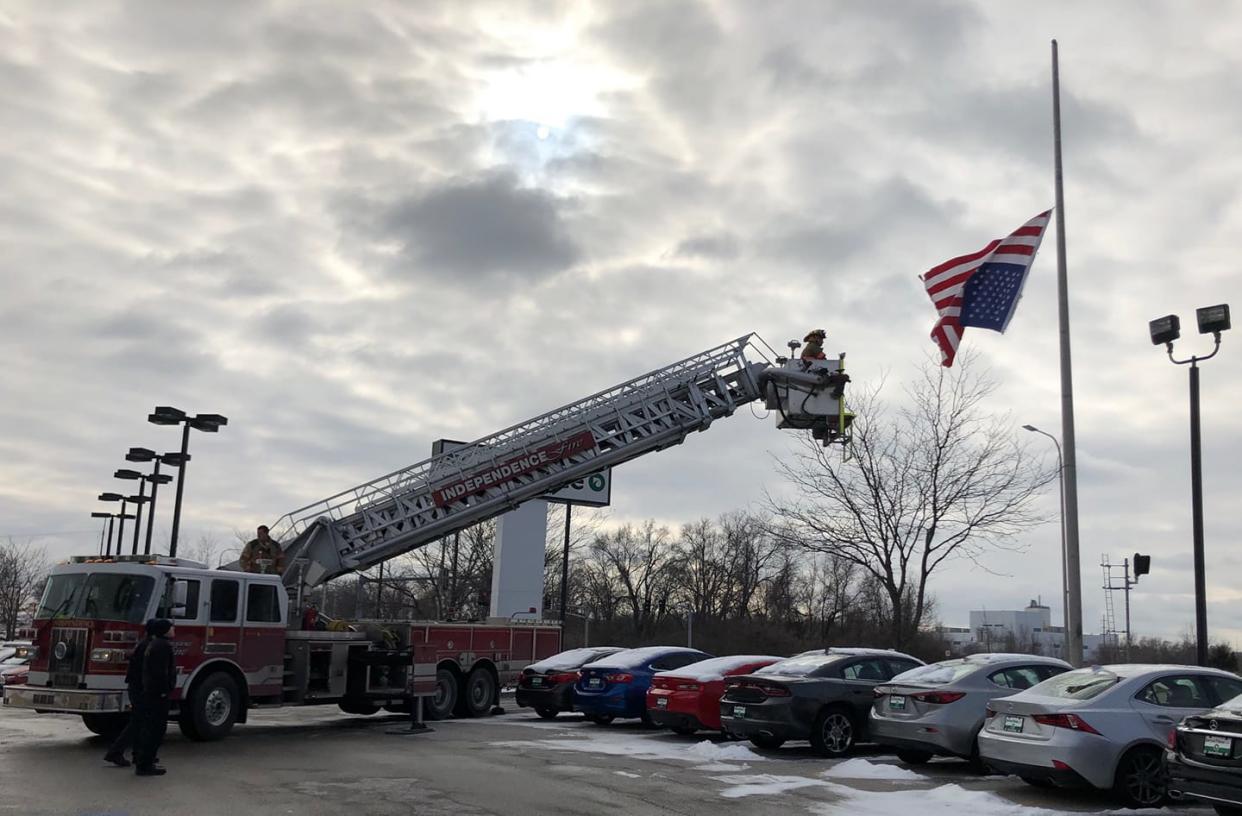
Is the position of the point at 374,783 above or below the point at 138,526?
below

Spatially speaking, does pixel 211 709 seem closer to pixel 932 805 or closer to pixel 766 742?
pixel 766 742

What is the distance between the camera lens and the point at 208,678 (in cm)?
1540

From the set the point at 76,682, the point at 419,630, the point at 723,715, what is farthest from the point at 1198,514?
the point at 76,682

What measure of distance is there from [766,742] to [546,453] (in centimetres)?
548

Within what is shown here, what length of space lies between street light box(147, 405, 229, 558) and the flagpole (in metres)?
18.7

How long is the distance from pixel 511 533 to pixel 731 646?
14690 mm

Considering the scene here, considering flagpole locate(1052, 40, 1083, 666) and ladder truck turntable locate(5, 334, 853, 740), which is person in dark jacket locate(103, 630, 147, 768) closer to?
ladder truck turntable locate(5, 334, 853, 740)

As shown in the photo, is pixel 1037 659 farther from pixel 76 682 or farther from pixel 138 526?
pixel 138 526

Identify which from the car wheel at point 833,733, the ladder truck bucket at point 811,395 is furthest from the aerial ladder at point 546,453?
the car wheel at point 833,733

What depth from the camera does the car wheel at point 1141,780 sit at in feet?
35.4

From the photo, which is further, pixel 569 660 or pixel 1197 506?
pixel 569 660

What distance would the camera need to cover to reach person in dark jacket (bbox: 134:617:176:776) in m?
11.9

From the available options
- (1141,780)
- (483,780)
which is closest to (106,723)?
(483,780)

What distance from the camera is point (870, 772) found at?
13.2m
